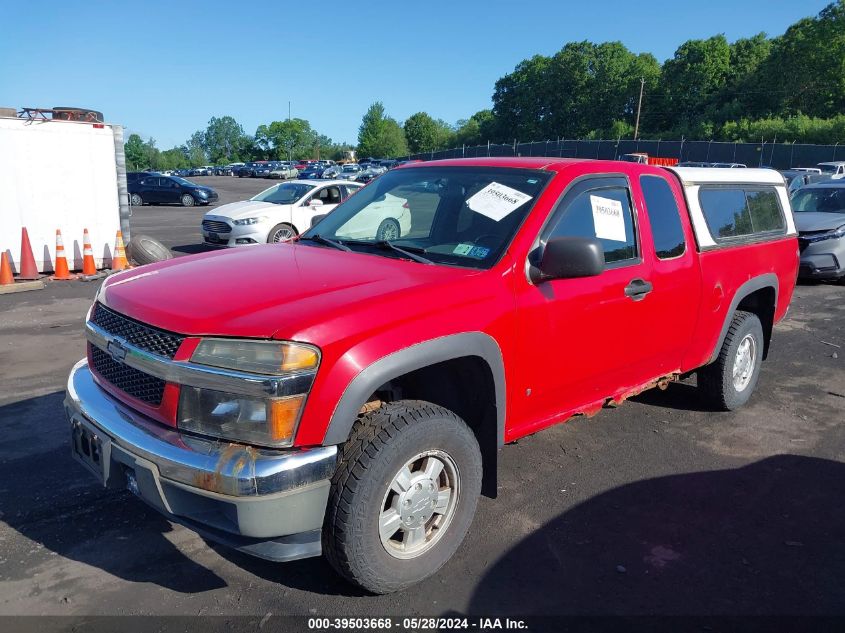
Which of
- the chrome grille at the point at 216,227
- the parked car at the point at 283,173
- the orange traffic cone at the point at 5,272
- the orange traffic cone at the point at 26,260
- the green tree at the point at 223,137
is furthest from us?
the green tree at the point at 223,137

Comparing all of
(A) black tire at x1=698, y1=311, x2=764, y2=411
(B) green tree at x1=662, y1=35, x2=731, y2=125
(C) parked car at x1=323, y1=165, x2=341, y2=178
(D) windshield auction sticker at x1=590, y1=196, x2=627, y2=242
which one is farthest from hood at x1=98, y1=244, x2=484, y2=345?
(B) green tree at x1=662, y1=35, x2=731, y2=125

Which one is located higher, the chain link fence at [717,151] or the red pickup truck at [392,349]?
the chain link fence at [717,151]

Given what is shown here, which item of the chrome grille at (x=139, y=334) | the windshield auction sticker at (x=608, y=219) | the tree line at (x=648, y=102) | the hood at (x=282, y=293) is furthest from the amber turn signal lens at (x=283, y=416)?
the tree line at (x=648, y=102)

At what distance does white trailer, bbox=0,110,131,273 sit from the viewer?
35.2ft

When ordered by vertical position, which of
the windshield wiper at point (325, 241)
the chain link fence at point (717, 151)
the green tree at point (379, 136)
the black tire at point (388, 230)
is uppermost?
the green tree at point (379, 136)

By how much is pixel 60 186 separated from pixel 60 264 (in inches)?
58.7

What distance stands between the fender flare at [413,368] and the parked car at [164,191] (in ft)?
96.1

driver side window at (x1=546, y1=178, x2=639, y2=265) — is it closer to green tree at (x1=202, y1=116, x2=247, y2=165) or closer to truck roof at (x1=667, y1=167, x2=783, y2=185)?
truck roof at (x1=667, y1=167, x2=783, y2=185)

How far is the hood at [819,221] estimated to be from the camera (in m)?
11.1

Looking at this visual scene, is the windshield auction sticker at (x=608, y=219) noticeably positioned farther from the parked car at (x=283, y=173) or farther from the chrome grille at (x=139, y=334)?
the parked car at (x=283, y=173)

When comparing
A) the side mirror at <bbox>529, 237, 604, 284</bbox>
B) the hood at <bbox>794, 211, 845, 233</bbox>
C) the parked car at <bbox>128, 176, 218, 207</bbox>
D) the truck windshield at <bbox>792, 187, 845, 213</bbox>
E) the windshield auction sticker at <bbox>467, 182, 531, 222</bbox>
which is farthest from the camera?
the parked car at <bbox>128, 176, 218, 207</bbox>

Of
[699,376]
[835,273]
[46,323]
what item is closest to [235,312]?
[699,376]

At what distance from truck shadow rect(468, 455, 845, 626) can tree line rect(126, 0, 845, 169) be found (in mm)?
52086

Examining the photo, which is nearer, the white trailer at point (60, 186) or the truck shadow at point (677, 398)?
the truck shadow at point (677, 398)
